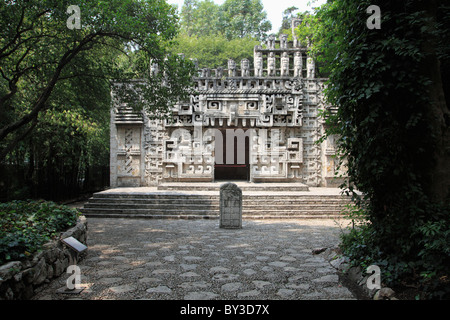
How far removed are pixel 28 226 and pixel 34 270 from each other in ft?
4.94

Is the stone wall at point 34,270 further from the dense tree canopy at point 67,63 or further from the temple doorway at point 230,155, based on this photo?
the temple doorway at point 230,155

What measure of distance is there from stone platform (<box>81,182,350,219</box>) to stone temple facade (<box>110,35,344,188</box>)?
3117mm

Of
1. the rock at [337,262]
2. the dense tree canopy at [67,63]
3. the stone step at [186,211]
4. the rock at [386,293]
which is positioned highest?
the dense tree canopy at [67,63]

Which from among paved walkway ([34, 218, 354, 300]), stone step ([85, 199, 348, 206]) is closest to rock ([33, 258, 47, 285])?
paved walkway ([34, 218, 354, 300])

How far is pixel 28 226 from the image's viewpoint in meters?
5.10

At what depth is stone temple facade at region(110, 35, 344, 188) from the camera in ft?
48.0

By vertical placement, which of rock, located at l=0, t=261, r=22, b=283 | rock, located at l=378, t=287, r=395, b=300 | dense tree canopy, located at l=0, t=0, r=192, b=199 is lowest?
rock, located at l=378, t=287, r=395, b=300

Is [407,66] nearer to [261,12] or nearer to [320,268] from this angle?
[320,268]

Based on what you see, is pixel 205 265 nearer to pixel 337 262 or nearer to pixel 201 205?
pixel 337 262

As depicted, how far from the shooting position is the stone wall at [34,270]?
3.38 meters

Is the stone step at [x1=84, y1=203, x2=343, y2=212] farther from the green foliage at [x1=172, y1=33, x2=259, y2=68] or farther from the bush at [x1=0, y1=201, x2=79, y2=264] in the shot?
the green foliage at [x1=172, y1=33, x2=259, y2=68]

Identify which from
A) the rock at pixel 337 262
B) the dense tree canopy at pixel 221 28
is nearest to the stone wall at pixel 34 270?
the rock at pixel 337 262

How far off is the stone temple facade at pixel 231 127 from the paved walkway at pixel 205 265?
6.31 meters

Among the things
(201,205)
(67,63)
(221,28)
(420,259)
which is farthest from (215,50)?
(420,259)
